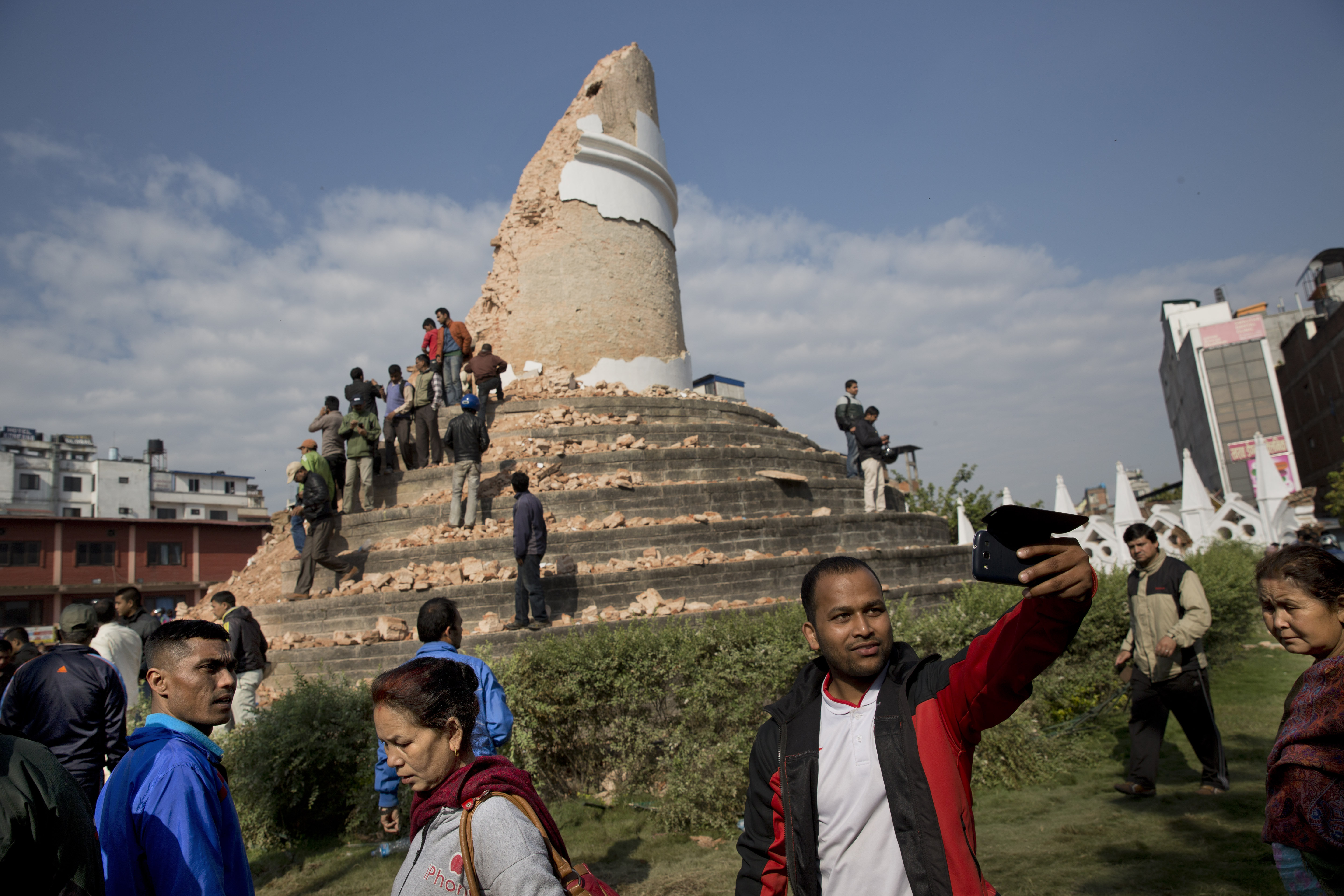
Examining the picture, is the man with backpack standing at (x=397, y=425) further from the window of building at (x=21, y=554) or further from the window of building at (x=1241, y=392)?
the window of building at (x=1241, y=392)

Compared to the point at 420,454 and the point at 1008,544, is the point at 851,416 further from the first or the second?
the point at 1008,544

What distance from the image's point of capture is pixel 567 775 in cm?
516

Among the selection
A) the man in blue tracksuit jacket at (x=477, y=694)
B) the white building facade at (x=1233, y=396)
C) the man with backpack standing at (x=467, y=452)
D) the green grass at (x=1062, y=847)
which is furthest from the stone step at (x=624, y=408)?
the white building facade at (x=1233, y=396)

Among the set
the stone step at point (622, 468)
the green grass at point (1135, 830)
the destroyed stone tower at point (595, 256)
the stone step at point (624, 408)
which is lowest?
the green grass at point (1135, 830)

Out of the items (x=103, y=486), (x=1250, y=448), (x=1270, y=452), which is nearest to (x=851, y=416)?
(x=1270, y=452)

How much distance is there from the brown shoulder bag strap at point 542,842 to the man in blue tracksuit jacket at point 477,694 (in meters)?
1.66

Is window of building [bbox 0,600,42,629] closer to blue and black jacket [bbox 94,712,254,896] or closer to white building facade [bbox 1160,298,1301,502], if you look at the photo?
blue and black jacket [bbox 94,712,254,896]

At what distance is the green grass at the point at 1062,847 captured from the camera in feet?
11.6

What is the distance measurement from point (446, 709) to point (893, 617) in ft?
14.4

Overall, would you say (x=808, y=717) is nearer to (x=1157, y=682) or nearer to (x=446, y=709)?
(x=446, y=709)

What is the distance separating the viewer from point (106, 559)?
27.5 meters

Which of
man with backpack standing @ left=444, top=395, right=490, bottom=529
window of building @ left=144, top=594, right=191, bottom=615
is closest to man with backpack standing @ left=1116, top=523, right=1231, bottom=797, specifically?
man with backpack standing @ left=444, top=395, right=490, bottom=529

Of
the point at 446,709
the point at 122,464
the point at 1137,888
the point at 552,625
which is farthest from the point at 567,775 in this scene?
the point at 122,464

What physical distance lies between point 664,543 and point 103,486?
39794 millimetres
